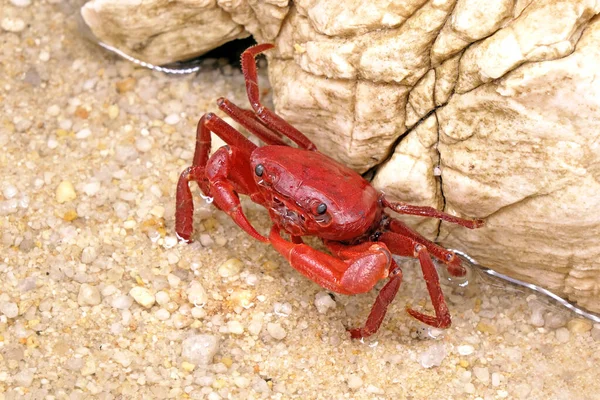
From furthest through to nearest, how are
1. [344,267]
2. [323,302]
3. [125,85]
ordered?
1. [125,85]
2. [323,302]
3. [344,267]

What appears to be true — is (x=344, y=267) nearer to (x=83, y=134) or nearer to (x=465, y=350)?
(x=465, y=350)

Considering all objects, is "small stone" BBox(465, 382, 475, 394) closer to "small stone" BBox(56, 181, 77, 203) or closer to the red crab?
the red crab

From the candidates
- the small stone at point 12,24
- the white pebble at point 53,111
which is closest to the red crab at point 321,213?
the white pebble at point 53,111

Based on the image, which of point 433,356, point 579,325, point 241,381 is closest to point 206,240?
point 241,381

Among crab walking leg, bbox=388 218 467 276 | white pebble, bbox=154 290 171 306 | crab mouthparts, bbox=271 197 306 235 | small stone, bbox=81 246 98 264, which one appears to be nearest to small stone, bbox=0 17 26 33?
small stone, bbox=81 246 98 264

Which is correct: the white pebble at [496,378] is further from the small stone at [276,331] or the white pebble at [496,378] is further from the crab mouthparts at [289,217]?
the crab mouthparts at [289,217]
